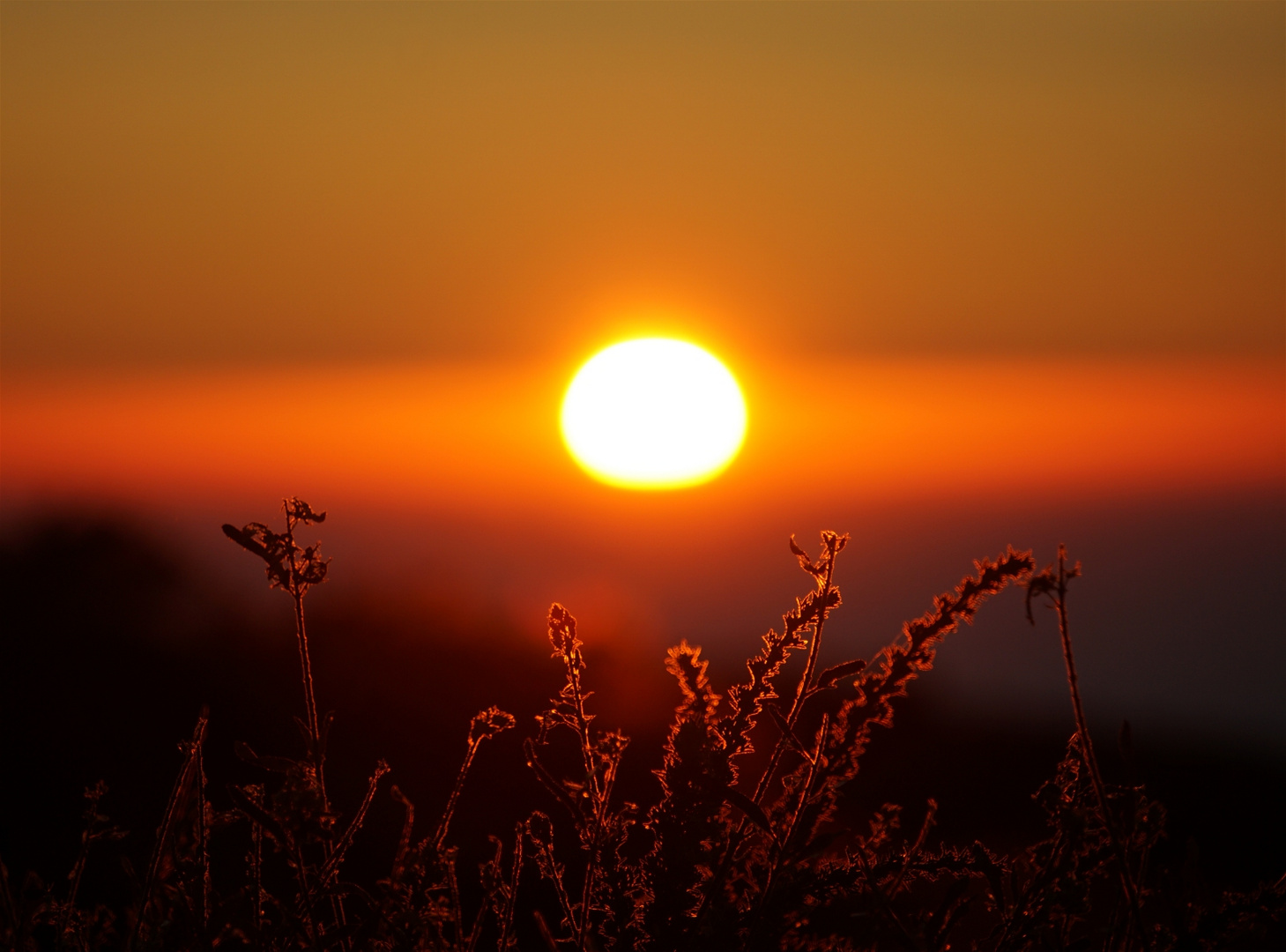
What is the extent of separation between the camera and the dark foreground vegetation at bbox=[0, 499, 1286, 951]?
189 cm

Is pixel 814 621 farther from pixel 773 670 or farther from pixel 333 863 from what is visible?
pixel 333 863

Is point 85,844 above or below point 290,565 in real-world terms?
below

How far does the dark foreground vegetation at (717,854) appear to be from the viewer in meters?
1.89

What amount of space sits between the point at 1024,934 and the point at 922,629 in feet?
1.75

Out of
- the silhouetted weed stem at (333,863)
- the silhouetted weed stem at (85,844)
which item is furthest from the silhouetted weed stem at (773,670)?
the silhouetted weed stem at (85,844)

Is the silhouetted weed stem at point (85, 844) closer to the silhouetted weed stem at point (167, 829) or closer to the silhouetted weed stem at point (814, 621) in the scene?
the silhouetted weed stem at point (167, 829)

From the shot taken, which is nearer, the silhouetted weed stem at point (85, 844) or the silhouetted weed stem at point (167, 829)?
the silhouetted weed stem at point (167, 829)

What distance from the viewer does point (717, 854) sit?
6.74 ft

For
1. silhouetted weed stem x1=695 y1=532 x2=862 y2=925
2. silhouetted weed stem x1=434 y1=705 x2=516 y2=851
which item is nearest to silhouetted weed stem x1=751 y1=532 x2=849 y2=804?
silhouetted weed stem x1=695 y1=532 x2=862 y2=925

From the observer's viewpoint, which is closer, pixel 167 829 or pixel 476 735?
pixel 167 829

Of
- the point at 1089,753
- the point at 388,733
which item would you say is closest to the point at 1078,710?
the point at 1089,753

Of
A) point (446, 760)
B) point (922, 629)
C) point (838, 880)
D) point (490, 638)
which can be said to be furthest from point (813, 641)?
point (490, 638)

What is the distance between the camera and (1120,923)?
6.87 ft

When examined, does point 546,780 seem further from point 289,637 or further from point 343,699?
point 289,637
